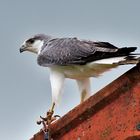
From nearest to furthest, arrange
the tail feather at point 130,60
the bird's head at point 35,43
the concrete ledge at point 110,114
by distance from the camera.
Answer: the concrete ledge at point 110,114 < the tail feather at point 130,60 < the bird's head at point 35,43

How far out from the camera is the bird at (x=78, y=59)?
26.7ft

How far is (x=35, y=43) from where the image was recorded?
11398 millimetres

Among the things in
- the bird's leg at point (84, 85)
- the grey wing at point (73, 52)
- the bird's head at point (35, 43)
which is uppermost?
the bird's head at point (35, 43)

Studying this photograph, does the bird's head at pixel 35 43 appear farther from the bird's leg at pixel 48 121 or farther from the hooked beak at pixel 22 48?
the bird's leg at pixel 48 121

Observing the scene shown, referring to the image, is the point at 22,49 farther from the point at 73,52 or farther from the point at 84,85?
the point at 73,52

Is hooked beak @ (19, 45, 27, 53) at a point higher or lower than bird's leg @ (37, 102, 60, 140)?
higher

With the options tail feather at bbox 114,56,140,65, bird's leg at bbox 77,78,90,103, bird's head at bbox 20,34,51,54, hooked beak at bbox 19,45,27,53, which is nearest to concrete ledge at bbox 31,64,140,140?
tail feather at bbox 114,56,140,65

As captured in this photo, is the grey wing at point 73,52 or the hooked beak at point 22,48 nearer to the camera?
the grey wing at point 73,52

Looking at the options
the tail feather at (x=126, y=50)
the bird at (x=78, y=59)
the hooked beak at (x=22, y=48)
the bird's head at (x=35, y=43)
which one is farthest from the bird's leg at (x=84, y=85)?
the hooked beak at (x=22, y=48)

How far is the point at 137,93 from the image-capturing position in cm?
698

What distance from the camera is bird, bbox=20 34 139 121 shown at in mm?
8148

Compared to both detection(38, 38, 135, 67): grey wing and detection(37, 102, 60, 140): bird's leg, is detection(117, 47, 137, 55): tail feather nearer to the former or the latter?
detection(38, 38, 135, 67): grey wing

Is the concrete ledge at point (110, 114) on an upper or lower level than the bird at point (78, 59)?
lower

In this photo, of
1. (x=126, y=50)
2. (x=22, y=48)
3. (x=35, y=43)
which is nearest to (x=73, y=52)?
(x=126, y=50)
